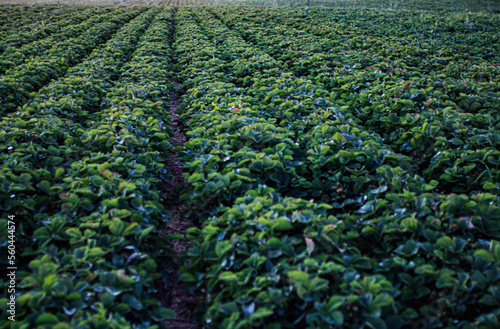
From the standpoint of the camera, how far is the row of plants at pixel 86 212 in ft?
5.73

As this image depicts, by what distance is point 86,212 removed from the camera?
8.16 ft

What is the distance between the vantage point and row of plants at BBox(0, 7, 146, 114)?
5396 millimetres

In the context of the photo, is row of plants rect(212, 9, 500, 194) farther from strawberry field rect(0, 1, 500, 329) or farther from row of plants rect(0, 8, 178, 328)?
row of plants rect(0, 8, 178, 328)

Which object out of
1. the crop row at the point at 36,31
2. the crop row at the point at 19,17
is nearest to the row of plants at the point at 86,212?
the crop row at the point at 36,31

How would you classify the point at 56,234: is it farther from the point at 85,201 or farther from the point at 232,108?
the point at 232,108

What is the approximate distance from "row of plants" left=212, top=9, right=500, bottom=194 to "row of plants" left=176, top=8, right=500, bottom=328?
1.83ft

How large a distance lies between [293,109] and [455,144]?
2029 millimetres

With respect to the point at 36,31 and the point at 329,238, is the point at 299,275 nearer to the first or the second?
the point at 329,238

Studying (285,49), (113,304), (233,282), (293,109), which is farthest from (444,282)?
(285,49)

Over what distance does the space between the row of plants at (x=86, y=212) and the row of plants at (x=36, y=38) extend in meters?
4.51

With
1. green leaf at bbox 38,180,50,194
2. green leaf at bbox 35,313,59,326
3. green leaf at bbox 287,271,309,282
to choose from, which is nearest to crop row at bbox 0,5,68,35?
green leaf at bbox 38,180,50,194

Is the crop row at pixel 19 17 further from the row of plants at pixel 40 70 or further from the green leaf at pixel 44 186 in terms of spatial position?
the green leaf at pixel 44 186

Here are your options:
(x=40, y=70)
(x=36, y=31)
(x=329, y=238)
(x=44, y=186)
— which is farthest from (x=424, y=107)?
(x=36, y=31)

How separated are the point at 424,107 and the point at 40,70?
7664 mm
